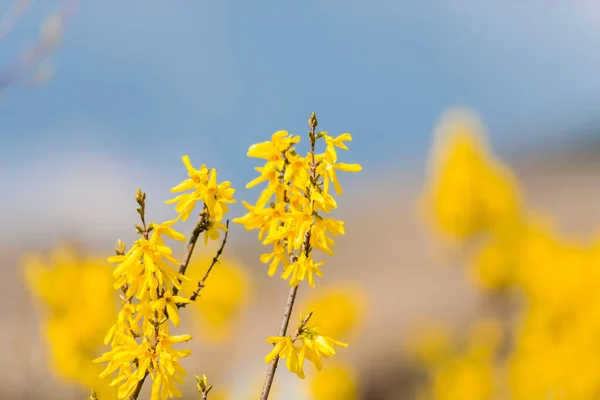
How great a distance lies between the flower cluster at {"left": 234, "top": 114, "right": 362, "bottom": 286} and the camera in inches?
80.4

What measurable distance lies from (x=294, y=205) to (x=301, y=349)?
0.40 metres

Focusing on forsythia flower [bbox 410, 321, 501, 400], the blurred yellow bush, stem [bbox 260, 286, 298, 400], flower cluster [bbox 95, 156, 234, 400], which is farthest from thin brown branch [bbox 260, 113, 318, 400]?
forsythia flower [bbox 410, 321, 501, 400]

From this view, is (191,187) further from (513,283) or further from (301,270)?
(513,283)

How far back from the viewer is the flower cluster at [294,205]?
204 cm

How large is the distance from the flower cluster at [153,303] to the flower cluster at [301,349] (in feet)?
0.81

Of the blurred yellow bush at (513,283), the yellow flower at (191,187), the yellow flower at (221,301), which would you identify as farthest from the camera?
the yellow flower at (221,301)

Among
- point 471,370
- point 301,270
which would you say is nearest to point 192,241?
point 301,270

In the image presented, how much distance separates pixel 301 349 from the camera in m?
2.08

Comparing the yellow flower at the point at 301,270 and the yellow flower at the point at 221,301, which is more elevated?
the yellow flower at the point at 221,301

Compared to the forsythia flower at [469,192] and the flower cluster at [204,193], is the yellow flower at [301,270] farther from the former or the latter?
the forsythia flower at [469,192]

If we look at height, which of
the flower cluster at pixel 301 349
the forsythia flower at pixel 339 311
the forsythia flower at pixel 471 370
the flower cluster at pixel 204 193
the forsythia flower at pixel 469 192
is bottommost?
the flower cluster at pixel 301 349

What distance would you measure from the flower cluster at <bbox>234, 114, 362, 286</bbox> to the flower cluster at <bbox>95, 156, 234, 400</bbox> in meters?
0.12

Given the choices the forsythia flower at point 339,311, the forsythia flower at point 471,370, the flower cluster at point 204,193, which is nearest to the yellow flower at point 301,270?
the flower cluster at point 204,193

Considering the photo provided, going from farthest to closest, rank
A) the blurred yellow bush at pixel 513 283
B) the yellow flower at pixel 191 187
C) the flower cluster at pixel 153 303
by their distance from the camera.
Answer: the blurred yellow bush at pixel 513 283, the yellow flower at pixel 191 187, the flower cluster at pixel 153 303
